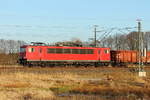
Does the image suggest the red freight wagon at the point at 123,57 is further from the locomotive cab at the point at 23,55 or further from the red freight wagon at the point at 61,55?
the locomotive cab at the point at 23,55

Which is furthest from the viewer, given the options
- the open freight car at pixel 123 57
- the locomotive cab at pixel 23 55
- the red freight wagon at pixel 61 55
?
the open freight car at pixel 123 57

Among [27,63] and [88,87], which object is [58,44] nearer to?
[27,63]

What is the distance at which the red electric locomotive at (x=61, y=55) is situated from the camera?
1667 inches

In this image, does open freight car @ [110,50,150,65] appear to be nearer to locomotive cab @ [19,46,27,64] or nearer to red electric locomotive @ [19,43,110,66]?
red electric locomotive @ [19,43,110,66]

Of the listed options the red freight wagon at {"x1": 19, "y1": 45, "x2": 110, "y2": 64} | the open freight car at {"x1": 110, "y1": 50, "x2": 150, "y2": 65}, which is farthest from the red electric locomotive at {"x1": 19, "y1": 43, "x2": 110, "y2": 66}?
the open freight car at {"x1": 110, "y1": 50, "x2": 150, "y2": 65}

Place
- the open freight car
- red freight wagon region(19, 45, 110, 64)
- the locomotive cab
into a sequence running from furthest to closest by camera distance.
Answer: the open freight car, the locomotive cab, red freight wagon region(19, 45, 110, 64)

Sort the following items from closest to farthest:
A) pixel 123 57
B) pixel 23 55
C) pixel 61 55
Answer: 1. pixel 23 55
2. pixel 61 55
3. pixel 123 57

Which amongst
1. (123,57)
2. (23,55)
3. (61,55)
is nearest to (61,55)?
(61,55)

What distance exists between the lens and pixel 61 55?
44250 mm

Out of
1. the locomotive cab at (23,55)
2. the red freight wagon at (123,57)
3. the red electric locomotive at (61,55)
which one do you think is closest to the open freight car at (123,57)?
the red freight wagon at (123,57)

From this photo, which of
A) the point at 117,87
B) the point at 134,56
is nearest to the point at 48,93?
the point at 117,87

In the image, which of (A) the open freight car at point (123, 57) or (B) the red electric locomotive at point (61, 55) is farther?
(A) the open freight car at point (123, 57)

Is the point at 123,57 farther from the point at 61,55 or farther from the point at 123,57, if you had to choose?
the point at 61,55

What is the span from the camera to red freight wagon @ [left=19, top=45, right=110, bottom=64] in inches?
1666
